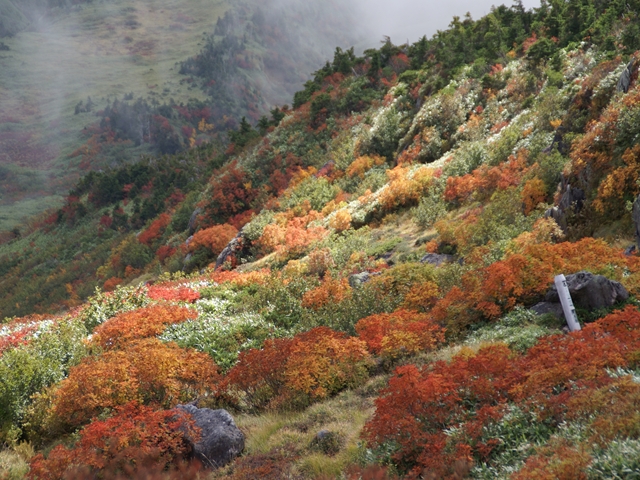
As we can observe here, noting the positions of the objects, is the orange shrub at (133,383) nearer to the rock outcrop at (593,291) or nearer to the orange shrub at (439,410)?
the orange shrub at (439,410)

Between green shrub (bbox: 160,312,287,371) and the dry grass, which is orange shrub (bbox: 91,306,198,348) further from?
the dry grass

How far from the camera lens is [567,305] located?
8.57 metres

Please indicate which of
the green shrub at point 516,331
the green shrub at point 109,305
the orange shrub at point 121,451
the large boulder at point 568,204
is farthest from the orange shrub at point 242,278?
the orange shrub at point 121,451

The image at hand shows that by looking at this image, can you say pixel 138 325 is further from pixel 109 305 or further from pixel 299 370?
pixel 299 370

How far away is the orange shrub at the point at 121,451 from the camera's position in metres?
7.57

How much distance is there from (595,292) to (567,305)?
0.81m

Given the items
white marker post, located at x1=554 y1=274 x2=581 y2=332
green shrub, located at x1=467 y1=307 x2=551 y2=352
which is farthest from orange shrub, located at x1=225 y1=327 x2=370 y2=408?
white marker post, located at x1=554 y1=274 x2=581 y2=332

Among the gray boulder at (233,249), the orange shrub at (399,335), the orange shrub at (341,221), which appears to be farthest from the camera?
the gray boulder at (233,249)

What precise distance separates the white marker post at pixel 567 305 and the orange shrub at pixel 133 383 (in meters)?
6.74

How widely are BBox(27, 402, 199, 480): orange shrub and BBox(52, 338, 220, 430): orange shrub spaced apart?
1379mm

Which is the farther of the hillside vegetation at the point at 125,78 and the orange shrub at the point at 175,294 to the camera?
the hillside vegetation at the point at 125,78

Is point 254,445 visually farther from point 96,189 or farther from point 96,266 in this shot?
point 96,189

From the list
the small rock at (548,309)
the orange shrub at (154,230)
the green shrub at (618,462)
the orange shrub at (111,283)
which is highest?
the orange shrub at (154,230)

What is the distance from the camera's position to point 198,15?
188375 millimetres
